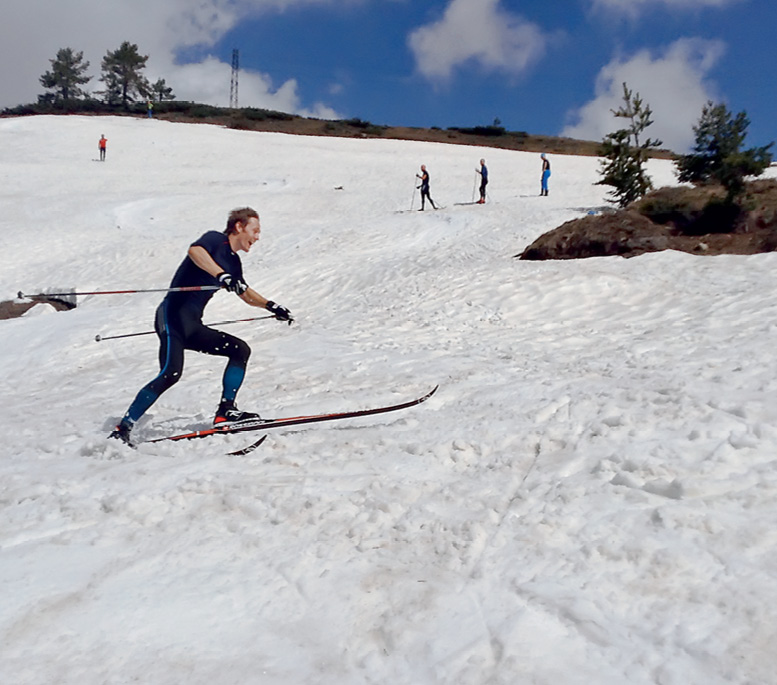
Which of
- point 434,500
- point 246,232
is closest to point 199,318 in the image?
point 246,232

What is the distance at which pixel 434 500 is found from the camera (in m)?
4.39

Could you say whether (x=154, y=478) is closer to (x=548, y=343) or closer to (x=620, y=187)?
(x=548, y=343)

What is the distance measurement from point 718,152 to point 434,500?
626 inches

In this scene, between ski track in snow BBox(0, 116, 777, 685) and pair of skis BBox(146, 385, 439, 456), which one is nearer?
ski track in snow BBox(0, 116, 777, 685)

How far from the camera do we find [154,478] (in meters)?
4.70

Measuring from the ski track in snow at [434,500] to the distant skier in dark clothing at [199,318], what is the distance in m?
0.58

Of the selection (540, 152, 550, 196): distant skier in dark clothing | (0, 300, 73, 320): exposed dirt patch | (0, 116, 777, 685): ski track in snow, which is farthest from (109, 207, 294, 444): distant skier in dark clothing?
(540, 152, 550, 196): distant skier in dark clothing

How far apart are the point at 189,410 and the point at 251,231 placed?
2.45 metres

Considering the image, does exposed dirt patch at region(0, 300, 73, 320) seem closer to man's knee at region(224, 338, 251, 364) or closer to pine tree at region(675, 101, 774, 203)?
man's knee at region(224, 338, 251, 364)

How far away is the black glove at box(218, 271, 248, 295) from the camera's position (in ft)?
18.0

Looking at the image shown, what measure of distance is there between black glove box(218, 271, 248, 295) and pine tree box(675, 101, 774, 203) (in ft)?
42.6

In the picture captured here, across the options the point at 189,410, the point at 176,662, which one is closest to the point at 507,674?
the point at 176,662

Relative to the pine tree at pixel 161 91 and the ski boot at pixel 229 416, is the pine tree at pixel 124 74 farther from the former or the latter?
the ski boot at pixel 229 416

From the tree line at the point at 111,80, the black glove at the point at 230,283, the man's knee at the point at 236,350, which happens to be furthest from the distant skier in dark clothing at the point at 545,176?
the tree line at the point at 111,80
